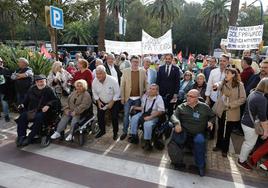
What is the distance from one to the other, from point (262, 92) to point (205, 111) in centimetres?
98

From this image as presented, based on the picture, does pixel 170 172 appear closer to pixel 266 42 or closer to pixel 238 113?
pixel 238 113

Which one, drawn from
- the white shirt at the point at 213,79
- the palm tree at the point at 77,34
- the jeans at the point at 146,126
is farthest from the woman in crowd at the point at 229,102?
the palm tree at the point at 77,34

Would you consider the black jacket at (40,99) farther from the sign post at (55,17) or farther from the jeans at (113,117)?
the sign post at (55,17)

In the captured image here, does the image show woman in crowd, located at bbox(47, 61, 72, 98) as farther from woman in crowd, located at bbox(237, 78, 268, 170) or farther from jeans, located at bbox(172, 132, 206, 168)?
woman in crowd, located at bbox(237, 78, 268, 170)

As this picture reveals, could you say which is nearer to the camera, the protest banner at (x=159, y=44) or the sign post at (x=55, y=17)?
the sign post at (x=55, y=17)

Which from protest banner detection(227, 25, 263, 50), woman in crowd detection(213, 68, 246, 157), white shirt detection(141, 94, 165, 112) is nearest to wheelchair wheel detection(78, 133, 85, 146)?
white shirt detection(141, 94, 165, 112)

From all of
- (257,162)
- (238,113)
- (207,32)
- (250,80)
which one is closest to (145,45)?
(250,80)

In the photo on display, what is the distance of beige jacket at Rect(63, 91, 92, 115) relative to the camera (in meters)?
5.54

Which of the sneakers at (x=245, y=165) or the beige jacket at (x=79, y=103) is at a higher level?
the beige jacket at (x=79, y=103)

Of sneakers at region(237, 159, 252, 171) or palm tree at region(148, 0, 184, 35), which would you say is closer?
sneakers at region(237, 159, 252, 171)

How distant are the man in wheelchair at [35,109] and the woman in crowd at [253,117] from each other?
3900 mm

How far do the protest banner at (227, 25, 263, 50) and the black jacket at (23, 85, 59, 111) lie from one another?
6.13 m

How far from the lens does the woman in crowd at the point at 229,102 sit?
475 cm

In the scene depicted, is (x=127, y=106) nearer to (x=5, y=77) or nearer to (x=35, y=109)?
(x=35, y=109)
